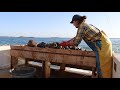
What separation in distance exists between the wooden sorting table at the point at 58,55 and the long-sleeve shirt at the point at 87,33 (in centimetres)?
23

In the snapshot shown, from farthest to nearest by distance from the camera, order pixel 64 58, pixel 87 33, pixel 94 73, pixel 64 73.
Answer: pixel 64 73
pixel 64 58
pixel 94 73
pixel 87 33

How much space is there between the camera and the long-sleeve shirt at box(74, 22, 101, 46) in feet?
10.9

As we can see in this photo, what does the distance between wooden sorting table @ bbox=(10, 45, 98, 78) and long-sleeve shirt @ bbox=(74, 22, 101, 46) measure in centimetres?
A: 23

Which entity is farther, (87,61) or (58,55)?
(58,55)

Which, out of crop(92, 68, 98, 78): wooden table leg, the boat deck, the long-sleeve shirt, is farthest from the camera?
the boat deck

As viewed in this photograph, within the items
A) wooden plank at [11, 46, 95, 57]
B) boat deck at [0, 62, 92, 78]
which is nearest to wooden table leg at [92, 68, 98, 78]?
wooden plank at [11, 46, 95, 57]

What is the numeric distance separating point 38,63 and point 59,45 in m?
1.84

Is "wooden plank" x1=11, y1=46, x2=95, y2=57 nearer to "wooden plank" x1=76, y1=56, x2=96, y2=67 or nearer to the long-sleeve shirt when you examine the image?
"wooden plank" x1=76, y1=56, x2=96, y2=67

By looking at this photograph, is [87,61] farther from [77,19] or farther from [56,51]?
[77,19]

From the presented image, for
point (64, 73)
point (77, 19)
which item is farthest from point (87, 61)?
point (64, 73)

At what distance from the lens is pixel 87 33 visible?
337 centimetres

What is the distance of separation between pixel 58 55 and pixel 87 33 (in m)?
0.71
